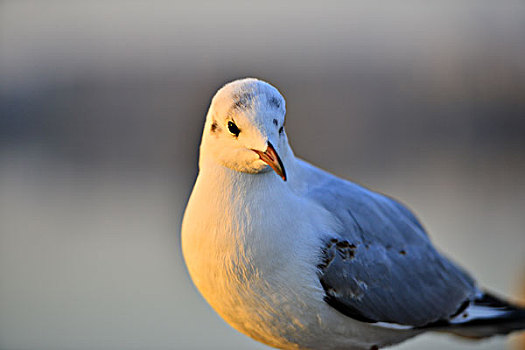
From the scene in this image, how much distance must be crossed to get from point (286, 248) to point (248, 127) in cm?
50

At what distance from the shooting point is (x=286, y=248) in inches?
105

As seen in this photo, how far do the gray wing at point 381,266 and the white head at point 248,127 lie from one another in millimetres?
476

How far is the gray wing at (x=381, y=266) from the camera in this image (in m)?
2.85

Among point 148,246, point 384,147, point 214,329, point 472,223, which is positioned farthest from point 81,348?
point 384,147

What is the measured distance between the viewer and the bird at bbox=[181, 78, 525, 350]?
2551 millimetres

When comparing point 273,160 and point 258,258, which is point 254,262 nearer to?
Answer: point 258,258

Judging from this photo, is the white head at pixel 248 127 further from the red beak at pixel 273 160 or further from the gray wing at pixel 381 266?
the gray wing at pixel 381 266

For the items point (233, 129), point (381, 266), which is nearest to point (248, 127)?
point (233, 129)

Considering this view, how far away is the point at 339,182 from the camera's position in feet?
10.4

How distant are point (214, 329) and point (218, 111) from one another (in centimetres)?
415

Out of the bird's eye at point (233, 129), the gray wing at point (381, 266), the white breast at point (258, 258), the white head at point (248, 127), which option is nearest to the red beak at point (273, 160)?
the white head at point (248, 127)

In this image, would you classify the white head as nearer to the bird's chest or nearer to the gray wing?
the bird's chest

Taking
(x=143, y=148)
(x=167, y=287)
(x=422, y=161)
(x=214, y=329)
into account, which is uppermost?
(x=143, y=148)

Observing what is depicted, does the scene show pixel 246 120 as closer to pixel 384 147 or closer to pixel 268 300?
pixel 268 300
